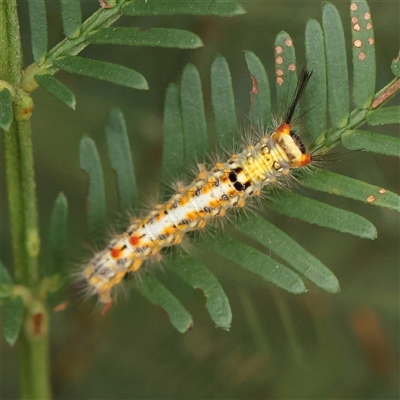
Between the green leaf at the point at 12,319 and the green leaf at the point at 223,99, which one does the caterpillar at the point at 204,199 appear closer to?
the green leaf at the point at 223,99

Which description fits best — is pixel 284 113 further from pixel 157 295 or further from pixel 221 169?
pixel 157 295

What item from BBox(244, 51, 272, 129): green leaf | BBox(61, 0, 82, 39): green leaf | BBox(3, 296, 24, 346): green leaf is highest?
BBox(61, 0, 82, 39): green leaf

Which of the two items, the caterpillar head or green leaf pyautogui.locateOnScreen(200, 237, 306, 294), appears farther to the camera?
the caterpillar head

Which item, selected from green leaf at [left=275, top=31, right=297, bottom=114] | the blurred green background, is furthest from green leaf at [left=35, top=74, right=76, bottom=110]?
the blurred green background

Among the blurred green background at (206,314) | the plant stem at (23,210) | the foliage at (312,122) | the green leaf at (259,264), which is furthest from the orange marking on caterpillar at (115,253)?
the blurred green background at (206,314)

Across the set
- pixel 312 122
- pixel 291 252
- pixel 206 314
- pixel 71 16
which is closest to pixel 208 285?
pixel 291 252

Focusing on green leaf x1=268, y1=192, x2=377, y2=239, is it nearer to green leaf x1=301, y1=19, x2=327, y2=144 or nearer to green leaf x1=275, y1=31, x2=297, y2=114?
green leaf x1=301, y1=19, x2=327, y2=144

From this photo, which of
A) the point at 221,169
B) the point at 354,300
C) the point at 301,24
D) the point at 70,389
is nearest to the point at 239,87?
the point at 301,24
